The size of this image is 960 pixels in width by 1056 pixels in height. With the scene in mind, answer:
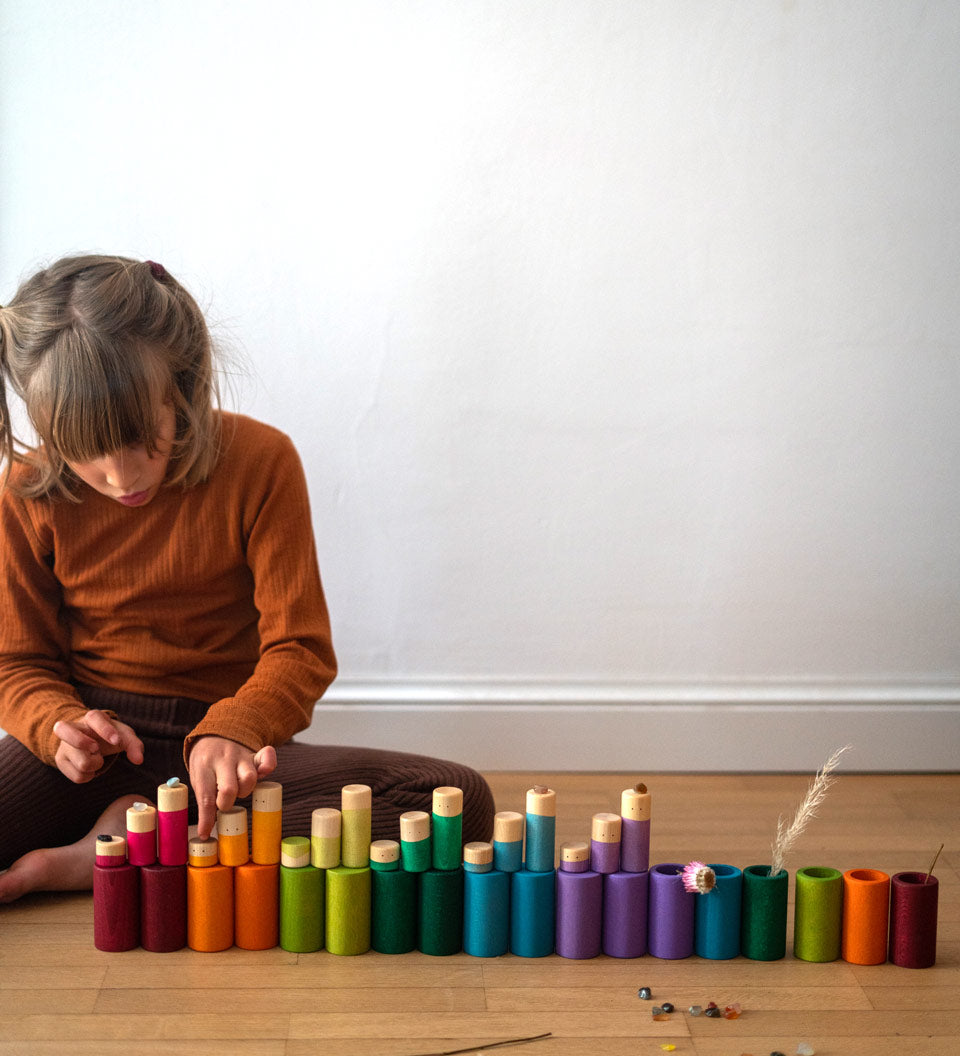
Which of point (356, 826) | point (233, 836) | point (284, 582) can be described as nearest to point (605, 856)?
point (356, 826)

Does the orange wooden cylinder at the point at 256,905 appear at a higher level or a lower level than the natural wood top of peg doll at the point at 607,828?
lower

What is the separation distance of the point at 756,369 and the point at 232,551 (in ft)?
2.62

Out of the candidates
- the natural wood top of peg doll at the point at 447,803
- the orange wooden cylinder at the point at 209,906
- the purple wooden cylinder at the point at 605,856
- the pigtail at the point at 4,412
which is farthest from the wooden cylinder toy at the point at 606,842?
the pigtail at the point at 4,412

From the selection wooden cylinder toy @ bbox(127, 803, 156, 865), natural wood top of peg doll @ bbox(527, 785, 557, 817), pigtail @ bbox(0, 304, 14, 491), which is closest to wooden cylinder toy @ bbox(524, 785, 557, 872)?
natural wood top of peg doll @ bbox(527, 785, 557, 817)

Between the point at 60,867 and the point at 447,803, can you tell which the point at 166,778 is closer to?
the point at 60,867

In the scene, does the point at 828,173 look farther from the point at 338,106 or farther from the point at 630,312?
the point at 338,106

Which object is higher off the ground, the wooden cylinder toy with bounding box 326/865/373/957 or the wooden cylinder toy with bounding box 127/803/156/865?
the wooden cylinder toy with bounding box 127/803/156/865

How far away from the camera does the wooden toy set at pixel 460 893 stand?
1.10m

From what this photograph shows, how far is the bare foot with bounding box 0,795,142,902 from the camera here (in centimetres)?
122

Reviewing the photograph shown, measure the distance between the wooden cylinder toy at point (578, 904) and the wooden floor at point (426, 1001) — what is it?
0.6 inches

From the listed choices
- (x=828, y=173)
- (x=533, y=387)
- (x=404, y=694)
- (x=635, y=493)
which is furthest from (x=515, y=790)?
(x=828, y=173)

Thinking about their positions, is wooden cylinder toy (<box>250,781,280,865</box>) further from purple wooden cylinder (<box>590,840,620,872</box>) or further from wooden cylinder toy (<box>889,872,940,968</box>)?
wooden cylinder toy (<box>889,872,940,968</box>)

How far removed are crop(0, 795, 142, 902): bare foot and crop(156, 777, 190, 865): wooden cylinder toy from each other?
183 millimetres

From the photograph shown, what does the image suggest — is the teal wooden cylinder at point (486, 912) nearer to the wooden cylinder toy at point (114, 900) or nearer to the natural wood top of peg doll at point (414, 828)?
the natural wood top of peg doll at point (414, 828)
